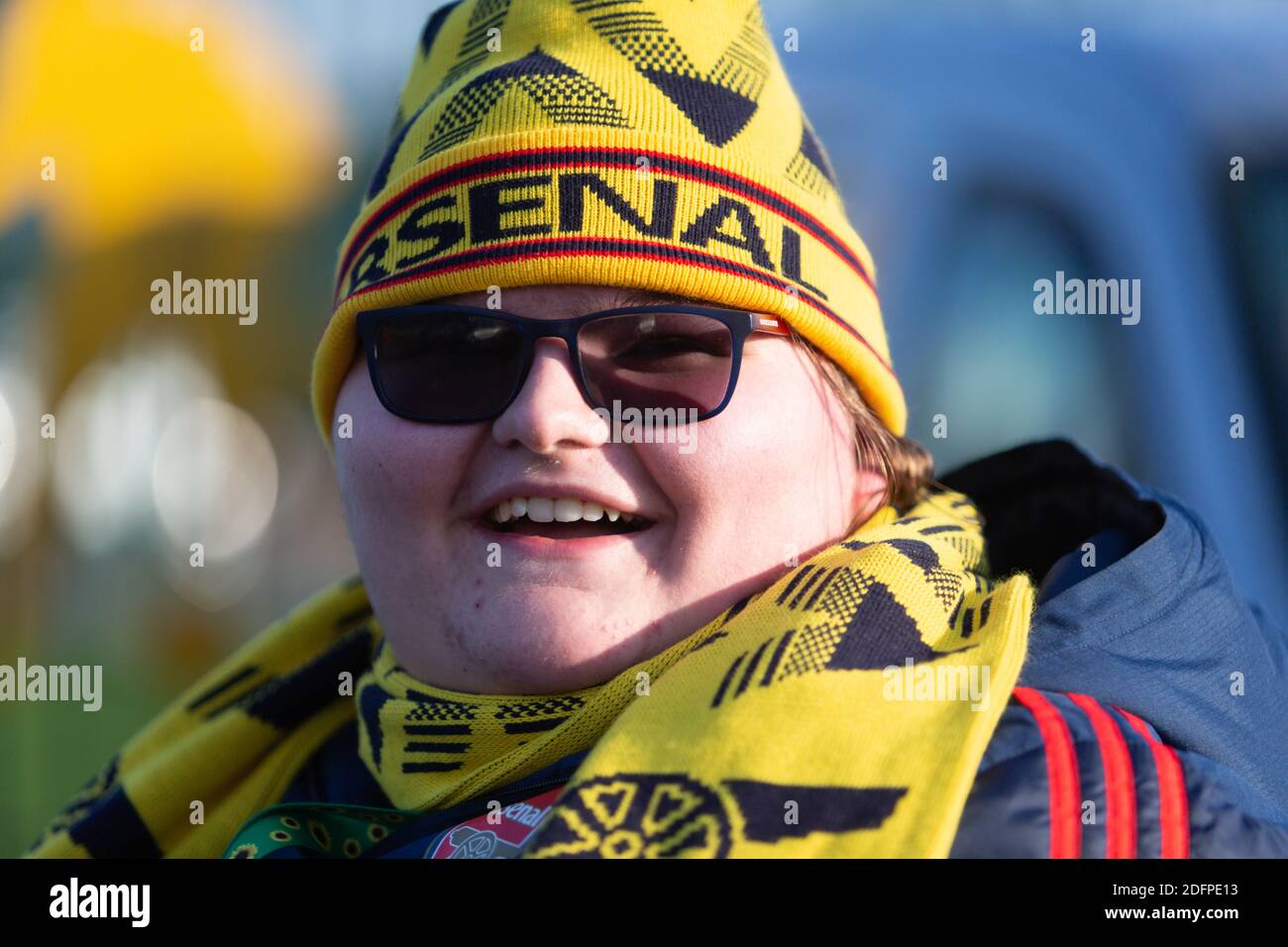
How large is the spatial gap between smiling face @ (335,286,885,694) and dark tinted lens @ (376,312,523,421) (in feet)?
0.09

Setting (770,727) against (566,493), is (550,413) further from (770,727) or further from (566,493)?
(770,727)

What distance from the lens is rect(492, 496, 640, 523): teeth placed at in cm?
142

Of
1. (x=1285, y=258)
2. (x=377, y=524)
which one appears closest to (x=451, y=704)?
(x=377, y=524)

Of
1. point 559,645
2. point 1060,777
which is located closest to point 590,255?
point 559,645

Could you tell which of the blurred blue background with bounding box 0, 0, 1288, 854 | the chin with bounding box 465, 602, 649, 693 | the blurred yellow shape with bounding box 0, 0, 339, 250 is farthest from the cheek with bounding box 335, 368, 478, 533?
the blurred yellow shape with bounding box 0, 0, 339, 250

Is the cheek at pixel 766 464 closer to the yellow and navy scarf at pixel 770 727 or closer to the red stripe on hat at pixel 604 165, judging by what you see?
the yellow and navy scarf at pixel 770 727

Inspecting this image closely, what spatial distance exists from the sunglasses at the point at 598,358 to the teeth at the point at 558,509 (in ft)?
0.38

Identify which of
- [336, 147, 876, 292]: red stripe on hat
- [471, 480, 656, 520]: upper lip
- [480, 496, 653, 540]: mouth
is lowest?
[480, 496, 653, 540]: mouth

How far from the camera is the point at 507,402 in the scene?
1.43m

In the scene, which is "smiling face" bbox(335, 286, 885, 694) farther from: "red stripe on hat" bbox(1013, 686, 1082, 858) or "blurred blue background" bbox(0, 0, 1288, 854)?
"blurred blue background" bbox(0, 0, 1288, 854)

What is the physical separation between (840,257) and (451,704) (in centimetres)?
86

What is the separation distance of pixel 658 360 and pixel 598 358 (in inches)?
3.0

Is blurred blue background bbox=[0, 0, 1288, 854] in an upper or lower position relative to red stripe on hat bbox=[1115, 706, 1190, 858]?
upper
